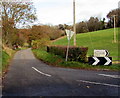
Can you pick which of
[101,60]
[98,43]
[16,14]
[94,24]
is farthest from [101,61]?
[94,24]

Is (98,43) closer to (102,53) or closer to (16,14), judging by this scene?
(16,14)

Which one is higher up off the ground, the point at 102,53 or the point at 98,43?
the point at 98,43

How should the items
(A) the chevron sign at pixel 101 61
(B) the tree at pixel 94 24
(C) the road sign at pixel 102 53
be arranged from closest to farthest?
(A) the chevron sign at pixel 101 61
(C) the road sign at pixel 102 53
(B) the tree at pixel 94 24

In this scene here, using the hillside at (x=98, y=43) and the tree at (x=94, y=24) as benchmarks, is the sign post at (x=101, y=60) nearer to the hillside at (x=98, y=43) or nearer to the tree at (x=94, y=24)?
the hillside at (x=98, y=43)

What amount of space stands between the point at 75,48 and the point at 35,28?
32.9m

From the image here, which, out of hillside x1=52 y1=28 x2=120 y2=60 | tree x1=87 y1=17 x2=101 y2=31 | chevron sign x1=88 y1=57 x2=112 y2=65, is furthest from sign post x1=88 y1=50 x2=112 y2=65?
tree x1=87 y1=17 x2=101 y2=31

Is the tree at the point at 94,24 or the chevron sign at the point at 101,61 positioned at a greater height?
the tree at the point at 94,24

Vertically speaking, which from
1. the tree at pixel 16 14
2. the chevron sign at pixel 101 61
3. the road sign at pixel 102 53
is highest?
the tree at pixel 16 14

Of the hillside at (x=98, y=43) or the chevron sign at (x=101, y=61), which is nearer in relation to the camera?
the chevron sign at (x=101, y=61)

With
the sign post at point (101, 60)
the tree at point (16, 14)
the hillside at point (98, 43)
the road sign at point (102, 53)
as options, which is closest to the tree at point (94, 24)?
the hillside at point (98, 43)

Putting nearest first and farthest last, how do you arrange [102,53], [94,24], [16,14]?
1. [102,53]
2. [16,14]
3. [94,24]

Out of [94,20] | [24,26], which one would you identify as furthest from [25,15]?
[94,20]

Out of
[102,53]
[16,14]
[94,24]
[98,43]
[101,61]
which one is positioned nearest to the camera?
[101,61]

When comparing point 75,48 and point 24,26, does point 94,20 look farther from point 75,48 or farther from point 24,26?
point 75,48
